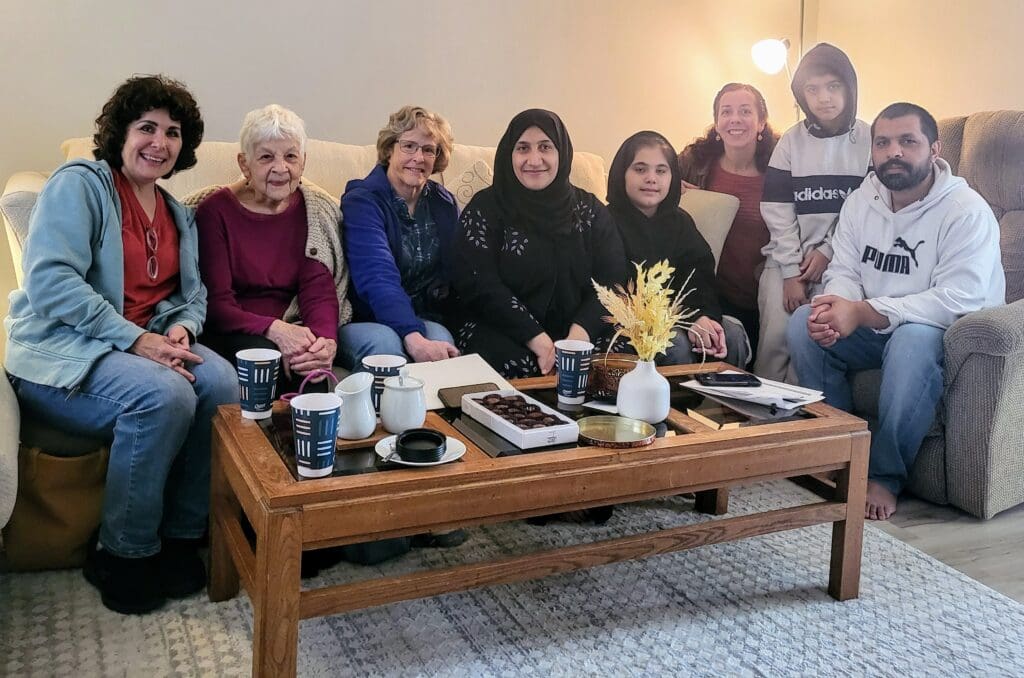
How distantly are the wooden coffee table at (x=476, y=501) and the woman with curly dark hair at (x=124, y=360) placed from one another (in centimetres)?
15

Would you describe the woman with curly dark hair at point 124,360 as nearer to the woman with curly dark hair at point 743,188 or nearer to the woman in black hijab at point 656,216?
the woman in black hijab at point 656,216

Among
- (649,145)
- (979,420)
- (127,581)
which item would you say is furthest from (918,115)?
(127,581)

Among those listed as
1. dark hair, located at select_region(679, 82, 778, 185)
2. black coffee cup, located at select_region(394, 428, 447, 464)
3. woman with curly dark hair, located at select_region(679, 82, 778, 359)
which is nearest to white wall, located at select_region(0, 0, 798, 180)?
dark hair, located at select_region(679, 82, 778, 185)

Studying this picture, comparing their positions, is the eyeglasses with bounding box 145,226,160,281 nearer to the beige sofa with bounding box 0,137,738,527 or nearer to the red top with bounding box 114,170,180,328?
the red top with bounding box 114,170,180,328

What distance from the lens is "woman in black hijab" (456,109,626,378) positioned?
2.45m

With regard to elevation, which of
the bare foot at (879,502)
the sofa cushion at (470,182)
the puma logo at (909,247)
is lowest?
the bare foot at (879,502)

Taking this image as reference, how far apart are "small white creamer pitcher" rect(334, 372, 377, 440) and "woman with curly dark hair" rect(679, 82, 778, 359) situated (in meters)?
1.68

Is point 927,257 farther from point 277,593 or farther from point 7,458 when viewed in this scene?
point 7,458

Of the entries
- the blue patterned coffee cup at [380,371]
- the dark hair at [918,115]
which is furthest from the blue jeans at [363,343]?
the dark hair at [918,115]

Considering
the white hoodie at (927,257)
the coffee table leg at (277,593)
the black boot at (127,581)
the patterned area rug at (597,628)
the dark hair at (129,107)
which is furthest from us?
the white hoodie at (927,257)

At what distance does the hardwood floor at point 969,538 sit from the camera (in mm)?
1959

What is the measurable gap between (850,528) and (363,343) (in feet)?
4.03

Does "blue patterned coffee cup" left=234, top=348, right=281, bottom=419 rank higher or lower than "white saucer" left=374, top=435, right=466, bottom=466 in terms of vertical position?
higher

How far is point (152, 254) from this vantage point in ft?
6.40
